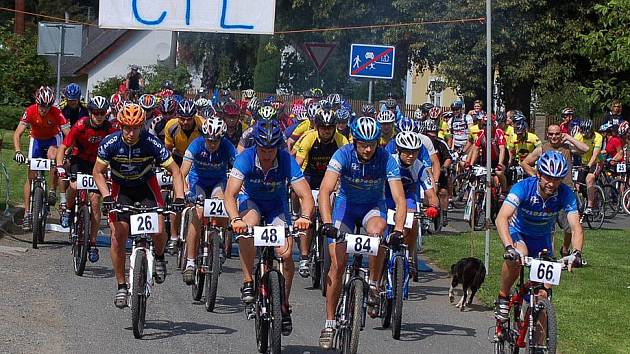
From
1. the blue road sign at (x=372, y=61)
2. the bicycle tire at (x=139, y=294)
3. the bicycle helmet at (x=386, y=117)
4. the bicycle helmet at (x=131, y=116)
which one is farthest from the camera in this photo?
the blue road sign at (x=372, y=61)

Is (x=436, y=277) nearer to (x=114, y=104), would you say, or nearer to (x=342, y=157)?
(x=342, y=157)

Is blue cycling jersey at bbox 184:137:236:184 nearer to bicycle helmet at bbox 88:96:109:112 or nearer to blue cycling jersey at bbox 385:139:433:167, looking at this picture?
blue cycling jersey at bbox 385:139:433:167

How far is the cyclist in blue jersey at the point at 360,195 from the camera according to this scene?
9484 millimetres

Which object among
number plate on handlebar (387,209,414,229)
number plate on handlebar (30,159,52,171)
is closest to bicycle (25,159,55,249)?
number plate on handlebar (30,159,52,171)

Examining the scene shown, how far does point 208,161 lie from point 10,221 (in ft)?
18.7

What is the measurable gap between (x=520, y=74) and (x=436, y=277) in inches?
810

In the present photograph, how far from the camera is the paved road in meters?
9.83

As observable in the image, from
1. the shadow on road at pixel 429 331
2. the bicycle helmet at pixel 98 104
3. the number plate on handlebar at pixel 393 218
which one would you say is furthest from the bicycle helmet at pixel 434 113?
the shadow on road at pixel 429 331

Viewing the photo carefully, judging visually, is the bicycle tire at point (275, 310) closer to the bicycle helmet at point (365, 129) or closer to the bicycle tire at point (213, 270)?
the bicycle helmet at point (365, 129)

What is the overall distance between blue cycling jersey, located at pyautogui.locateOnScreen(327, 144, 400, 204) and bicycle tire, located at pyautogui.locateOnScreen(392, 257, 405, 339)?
2.59 ft

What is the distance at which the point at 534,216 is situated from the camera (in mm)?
9117

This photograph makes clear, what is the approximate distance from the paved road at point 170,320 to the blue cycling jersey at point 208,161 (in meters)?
1.24

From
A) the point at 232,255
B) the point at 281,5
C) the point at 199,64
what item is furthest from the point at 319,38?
the point at 232,255

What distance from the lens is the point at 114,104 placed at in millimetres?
19359
